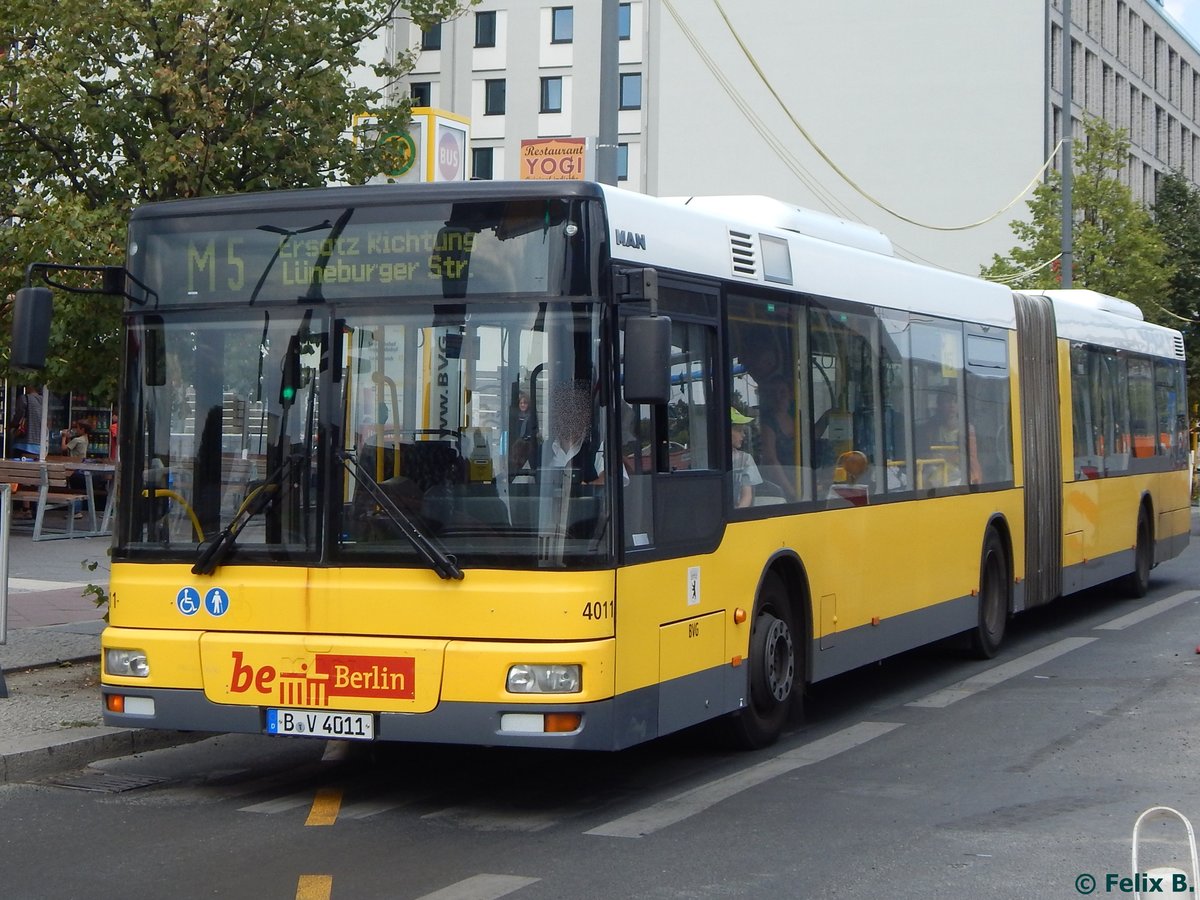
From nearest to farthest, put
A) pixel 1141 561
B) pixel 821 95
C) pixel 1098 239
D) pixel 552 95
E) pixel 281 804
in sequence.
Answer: pixel 281 804
pixel 1141 561
pixel 1098 239
pixel 821 95
pixel 552 95

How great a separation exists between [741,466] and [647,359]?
1.66 meters

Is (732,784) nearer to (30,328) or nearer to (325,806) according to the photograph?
(325,806)

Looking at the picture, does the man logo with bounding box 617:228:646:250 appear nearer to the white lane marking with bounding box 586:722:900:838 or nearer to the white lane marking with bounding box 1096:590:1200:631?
the white lane marking with bounding box 586:722:900:838

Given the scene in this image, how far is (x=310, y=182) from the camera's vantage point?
11.2 m

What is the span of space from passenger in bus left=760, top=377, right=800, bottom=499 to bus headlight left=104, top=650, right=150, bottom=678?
3328mm

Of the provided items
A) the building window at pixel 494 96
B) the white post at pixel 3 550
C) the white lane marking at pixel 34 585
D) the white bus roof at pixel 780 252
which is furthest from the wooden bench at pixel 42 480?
the building window at pixel 494 96

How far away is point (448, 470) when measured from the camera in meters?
7.39

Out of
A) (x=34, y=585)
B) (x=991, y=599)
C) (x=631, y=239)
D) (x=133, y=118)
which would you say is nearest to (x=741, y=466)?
(x=631, y=239)

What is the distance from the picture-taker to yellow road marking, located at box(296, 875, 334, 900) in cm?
609

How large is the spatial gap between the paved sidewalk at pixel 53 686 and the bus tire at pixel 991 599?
20.1 feet

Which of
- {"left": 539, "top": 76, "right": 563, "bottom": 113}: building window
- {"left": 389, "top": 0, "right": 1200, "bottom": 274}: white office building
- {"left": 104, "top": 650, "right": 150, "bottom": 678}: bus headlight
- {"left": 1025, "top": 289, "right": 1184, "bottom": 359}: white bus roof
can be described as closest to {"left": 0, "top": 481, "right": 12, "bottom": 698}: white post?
{"left": 104, "top": 650, "right": 150, "bottom": 678}: bus headlight

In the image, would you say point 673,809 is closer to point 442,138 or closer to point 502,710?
point 502,710

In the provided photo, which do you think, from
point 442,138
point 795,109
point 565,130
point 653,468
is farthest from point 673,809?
point 565,130

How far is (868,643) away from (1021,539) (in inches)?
151
